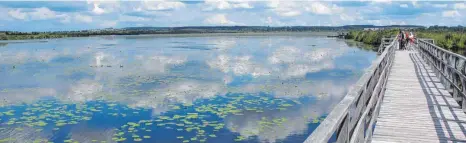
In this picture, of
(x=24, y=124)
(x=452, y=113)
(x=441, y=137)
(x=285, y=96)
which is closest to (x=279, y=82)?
(x=285, y=96)

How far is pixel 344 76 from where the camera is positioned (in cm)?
2873

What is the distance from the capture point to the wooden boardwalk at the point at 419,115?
7160 millimetres

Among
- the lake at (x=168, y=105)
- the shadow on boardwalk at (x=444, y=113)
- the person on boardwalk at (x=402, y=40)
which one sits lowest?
the lake at (x=168, y=105)

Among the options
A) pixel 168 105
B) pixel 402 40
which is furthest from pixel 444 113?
pixel 402 40

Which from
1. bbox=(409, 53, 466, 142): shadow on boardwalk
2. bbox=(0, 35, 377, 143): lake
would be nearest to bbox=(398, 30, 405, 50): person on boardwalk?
bbox=(0, 35, 377, 143): lake

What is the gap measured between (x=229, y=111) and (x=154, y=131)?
12.0ft

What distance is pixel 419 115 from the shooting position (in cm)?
880

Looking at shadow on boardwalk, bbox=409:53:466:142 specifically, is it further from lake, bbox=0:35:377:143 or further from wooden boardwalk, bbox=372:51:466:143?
lake, bbox=0:35:377:143

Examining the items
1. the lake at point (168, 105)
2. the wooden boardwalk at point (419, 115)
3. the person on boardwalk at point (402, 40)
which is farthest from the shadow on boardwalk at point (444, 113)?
the person on boardwalk at point (402, 40)

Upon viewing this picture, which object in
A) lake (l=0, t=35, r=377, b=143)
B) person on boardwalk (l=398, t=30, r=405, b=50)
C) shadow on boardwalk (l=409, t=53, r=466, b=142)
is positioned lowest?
lake (l=0, t=35, r=377, b=143)

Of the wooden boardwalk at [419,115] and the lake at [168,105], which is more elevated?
the wooden boardwalk at [419,115]

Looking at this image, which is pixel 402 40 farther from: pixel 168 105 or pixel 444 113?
pixel 444 113

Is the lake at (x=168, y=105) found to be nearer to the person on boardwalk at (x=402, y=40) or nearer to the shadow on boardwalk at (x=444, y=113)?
the shadow on boardwalk at (x=444, y=113)

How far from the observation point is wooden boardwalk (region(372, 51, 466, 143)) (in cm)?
716
